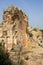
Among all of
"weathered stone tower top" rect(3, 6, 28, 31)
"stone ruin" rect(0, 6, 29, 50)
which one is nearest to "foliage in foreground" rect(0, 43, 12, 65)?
"stone ruin" rect(0, 6, 29, 50)

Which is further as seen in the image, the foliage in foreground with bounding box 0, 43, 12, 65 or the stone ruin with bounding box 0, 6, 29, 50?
the stone ruin with bounding box 0, 6, 29, 50

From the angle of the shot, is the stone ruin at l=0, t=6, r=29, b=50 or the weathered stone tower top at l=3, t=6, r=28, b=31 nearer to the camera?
the stone ruin at l=0, t=6, r=29, b=50

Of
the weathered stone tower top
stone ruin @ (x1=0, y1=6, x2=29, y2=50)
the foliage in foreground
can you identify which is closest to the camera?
the foliage in foreground

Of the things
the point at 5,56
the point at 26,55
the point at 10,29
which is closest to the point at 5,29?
the point at 10,29

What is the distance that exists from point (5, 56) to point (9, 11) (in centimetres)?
1326

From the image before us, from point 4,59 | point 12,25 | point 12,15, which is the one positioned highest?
point 12,15

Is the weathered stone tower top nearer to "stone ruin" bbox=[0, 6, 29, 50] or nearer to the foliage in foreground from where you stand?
"stone ruin" bbox=[0, 6, 29, 50]

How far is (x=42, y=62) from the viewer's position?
2514 centimetres

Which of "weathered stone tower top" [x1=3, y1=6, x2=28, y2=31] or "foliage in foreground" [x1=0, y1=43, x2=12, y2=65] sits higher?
"weathered stone tower top" [x1=3, y1=6, x2=28, y2=31]

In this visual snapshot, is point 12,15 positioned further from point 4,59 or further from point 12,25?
point 4,59

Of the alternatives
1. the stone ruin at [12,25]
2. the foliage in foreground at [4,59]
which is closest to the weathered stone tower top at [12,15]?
the stone ruin at [12,25]

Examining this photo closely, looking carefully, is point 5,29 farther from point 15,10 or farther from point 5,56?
point 5,56

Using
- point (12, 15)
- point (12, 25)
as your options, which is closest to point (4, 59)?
point (12, 25)

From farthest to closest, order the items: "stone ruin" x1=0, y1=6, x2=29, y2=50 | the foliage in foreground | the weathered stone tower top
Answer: the weathered stone tower top → "stone ruin" x1=0, y1=6, x2=29, y2=50 → the foliage in foreground
